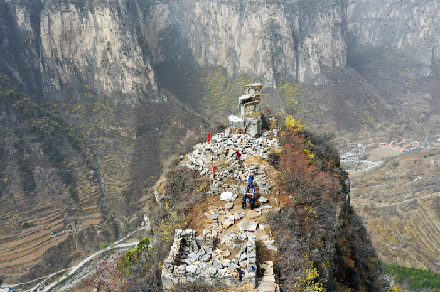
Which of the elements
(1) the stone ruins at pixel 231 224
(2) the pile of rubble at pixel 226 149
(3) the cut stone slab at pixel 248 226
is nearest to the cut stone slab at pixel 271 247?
(1) the stone ruins at pixel 231 224

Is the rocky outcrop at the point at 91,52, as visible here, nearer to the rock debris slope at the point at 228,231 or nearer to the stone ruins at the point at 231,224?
the stone ruins at the point at 231,224

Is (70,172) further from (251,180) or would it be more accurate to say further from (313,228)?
(313,228)

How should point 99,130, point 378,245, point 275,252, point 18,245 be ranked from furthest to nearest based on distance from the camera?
point 99,130 < point 18,245 < point 378,245 < point 275,252

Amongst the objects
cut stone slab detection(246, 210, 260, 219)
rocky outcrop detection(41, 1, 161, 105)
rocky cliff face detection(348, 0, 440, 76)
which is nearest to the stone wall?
cut stone slab detection(246, 210, 260, 219)

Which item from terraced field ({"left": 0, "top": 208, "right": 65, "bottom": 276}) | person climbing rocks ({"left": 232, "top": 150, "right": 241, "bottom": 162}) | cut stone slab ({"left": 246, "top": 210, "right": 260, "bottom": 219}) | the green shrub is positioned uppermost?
person climbing rocks ({"left": 232, "top": 150, "right": 241, "bottom": 162})

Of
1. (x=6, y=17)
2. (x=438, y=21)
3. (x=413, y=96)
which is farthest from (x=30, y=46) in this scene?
(x=438, y=21)

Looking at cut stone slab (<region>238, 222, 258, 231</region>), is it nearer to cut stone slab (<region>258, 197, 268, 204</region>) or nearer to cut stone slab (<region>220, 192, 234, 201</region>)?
cut stone slab (<region>258, 197, 268, 204</region>)

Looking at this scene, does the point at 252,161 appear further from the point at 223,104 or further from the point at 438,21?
the point at 438,21

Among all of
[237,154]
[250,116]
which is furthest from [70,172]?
[237,154]
